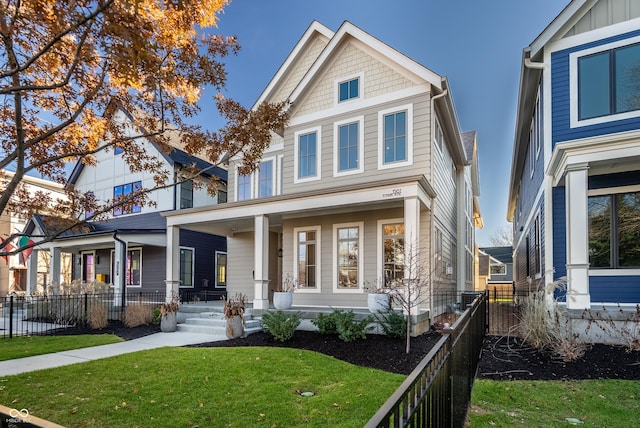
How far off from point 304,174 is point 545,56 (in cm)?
702

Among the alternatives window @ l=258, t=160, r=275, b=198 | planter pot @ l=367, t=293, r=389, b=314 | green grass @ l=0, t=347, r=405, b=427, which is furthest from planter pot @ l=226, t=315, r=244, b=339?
window @ l=258, t=160, r=275, b=198

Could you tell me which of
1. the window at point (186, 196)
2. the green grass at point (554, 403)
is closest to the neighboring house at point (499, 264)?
the window at point (186, 196)

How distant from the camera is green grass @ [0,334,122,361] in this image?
8.27 metres

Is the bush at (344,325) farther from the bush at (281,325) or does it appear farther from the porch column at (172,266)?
the porch column at (172,266)

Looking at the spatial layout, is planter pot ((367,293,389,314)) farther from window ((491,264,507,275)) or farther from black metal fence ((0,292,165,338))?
window ((491,264,507,275))

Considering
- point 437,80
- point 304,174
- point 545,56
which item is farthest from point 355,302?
point 545,56

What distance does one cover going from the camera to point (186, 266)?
17.8m

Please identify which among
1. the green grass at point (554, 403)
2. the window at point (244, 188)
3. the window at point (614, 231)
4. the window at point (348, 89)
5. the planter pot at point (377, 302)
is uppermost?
the window at point (348, 89)

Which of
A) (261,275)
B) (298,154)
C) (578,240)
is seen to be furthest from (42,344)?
(578,240)

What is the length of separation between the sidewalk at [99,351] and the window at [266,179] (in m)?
5.69

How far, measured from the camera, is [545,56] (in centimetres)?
959

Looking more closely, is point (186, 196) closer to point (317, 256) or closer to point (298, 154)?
point (298, 154)

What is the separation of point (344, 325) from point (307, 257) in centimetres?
397

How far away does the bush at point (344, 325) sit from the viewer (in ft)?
27.9
